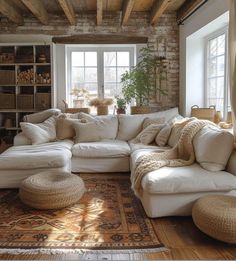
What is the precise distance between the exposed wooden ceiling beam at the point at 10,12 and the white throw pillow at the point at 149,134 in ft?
9.50

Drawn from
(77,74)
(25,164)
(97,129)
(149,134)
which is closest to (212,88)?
(149,134)

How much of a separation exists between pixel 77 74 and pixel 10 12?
166 cm

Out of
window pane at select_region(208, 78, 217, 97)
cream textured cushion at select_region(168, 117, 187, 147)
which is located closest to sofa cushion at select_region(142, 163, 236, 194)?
cream textured cushion at select_region(168, 117, 187, 147)

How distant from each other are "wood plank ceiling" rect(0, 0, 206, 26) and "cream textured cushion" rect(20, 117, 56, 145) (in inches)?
70.6

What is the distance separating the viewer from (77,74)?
6.24 metres

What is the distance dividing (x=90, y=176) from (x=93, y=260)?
88.5 inches

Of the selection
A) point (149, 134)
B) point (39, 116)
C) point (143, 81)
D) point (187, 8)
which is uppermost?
point (187, 8)

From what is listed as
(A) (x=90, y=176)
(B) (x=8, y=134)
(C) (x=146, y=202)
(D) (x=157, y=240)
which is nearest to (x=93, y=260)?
(D) (x=157, y=240)

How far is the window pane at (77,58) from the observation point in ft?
20.3

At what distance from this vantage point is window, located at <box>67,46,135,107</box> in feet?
20.3

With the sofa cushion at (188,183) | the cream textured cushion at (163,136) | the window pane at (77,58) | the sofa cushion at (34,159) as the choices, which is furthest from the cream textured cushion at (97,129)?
the sofa cushion at (188,183)

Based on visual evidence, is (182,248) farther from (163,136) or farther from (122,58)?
(122,58)

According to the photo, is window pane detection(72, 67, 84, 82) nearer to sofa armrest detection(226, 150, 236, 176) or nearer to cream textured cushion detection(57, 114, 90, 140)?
cream textured cushion detection(57, 114, 90, 140)

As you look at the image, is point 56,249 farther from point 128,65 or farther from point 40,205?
point 128,65
